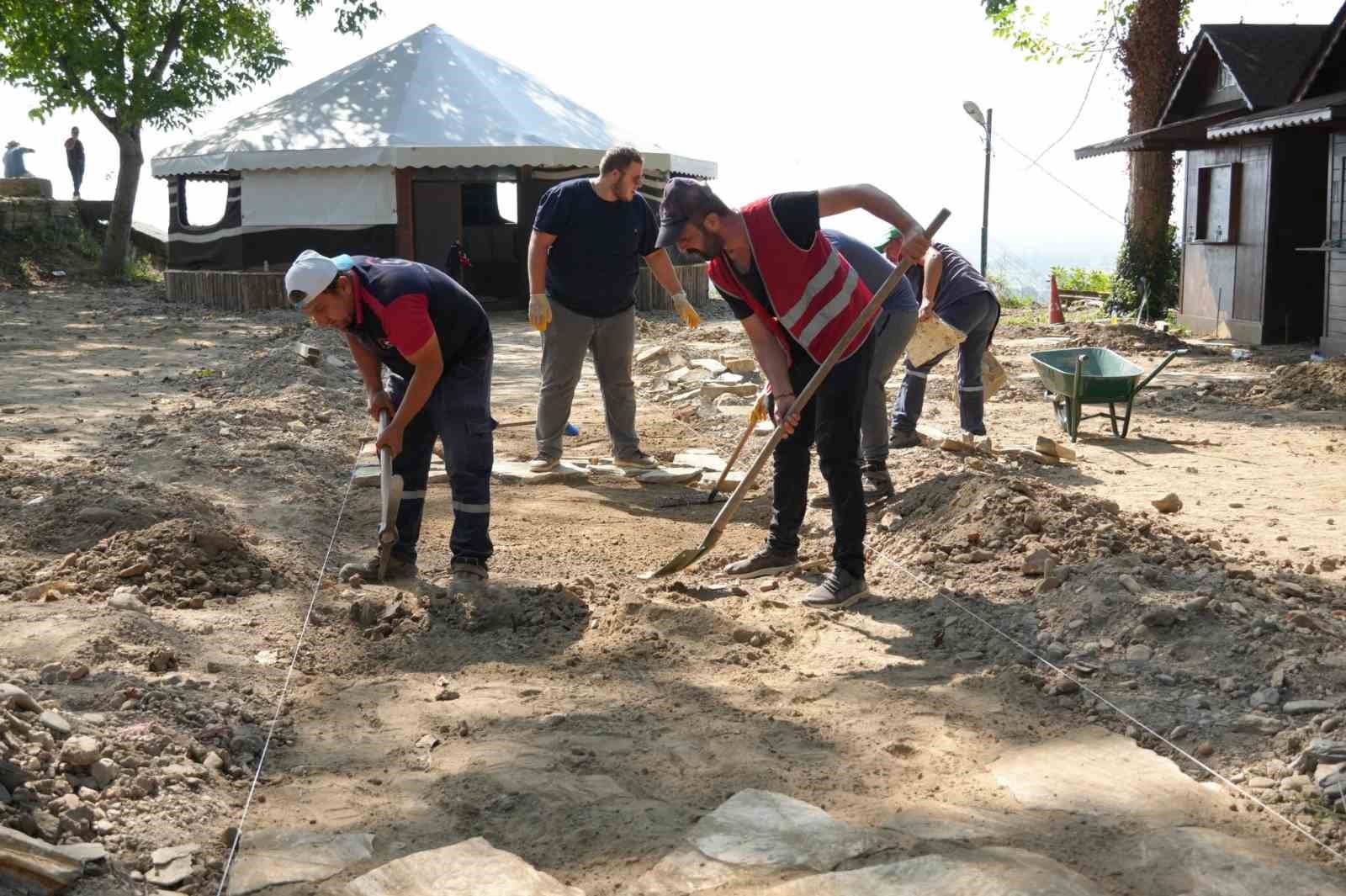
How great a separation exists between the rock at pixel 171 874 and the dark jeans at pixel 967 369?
16.4 feet

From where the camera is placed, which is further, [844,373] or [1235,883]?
[844,373]

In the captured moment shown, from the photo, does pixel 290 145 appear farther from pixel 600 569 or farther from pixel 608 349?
pixel 600 569

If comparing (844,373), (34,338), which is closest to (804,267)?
(844,373)

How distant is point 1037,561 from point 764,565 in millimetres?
1012

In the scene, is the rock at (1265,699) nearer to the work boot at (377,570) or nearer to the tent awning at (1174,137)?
the work boot at (377,570)

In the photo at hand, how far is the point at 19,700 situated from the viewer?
10.3ft

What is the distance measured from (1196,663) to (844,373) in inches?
57.1

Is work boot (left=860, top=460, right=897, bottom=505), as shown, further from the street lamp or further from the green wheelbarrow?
the street lamp

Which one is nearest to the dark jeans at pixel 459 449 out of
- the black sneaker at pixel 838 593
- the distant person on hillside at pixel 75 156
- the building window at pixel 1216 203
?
the black sneaker at pixel 838 593

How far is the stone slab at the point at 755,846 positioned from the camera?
2666 mm

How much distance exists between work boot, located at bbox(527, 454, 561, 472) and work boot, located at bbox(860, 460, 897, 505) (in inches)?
67.8

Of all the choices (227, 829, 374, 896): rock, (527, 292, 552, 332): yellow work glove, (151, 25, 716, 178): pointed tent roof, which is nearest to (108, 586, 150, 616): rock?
(227, 829, 374, 896): rock

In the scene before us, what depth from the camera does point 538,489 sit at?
22.2 feet

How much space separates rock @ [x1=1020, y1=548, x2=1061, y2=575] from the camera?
4793 millimetres
